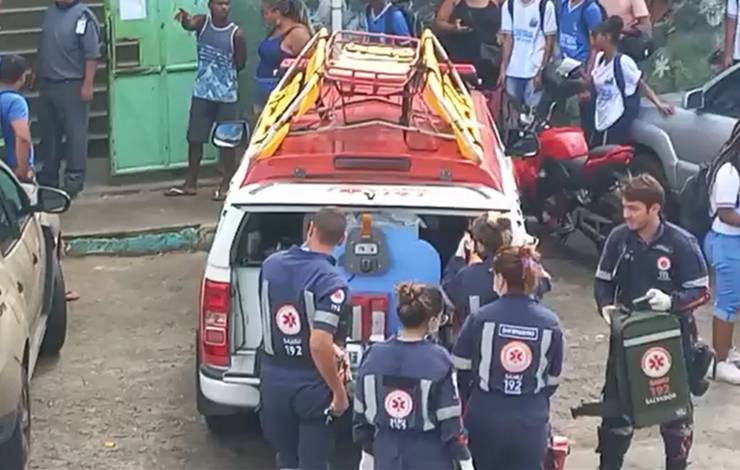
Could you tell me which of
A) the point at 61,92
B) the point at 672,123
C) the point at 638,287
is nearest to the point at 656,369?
the point at 638,287

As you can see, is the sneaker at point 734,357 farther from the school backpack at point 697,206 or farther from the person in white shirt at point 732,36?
the person in white shirt at point 732,36

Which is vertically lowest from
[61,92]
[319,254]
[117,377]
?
[117,377]

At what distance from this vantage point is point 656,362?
686 cm

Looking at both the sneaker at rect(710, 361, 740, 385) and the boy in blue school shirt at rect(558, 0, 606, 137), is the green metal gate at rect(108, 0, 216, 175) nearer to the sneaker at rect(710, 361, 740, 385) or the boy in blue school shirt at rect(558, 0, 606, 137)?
the boy in blue school shirt at rect(558, 0, 606, 137)

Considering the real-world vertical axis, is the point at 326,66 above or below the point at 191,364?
above

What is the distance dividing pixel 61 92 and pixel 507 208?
6.24 m

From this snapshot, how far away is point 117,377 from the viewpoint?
9.07 meters

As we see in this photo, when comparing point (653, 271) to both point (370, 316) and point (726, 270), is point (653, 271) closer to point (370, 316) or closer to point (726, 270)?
point (370, 316)

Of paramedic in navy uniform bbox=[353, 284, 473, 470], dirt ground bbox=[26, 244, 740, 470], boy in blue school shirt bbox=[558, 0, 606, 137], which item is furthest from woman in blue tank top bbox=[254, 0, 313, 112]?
paramedic in navy uniform bbox=[353, 284, 473, 470]

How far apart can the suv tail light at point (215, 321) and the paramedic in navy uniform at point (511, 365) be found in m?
1.51

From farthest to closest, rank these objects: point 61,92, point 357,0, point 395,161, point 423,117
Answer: point 357,0
point 61,92
point 423,117
point 395,161

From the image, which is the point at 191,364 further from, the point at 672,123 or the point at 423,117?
the point at 672,123

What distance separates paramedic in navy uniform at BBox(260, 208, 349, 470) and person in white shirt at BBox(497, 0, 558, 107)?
6.67 metres

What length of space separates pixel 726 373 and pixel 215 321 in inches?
137
